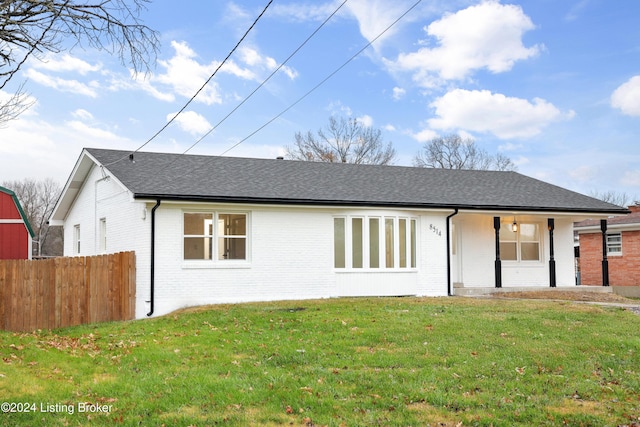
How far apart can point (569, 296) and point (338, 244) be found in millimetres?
7358

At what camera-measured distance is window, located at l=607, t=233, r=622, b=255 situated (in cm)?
2678

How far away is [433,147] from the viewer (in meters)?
55.4

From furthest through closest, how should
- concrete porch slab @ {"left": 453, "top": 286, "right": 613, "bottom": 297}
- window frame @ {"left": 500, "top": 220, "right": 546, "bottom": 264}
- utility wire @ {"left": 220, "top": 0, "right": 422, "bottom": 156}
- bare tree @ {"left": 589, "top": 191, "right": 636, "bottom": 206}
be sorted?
1. bare tree @ {"left": 589, "top": 191, "right": 636, "bottom": 206}
2. window frame @ {"left": 500, "top": 220, "right": 546, "bottom": 264}
3. concrete porch slab @ {"left": 453, "top": 286, "right": 613, "bottom": 297}
4. utility wire @ {"left": 220, "top": 0, "right": 422, "bottom": 156}

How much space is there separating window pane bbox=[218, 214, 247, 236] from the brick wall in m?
18.5

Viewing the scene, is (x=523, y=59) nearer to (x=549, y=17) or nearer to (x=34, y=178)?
(x=549, y=17)

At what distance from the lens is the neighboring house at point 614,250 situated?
2598cm

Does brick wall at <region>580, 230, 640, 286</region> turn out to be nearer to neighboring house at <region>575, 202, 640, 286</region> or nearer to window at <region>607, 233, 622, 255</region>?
neighboring house at <region>575, 202, 640, 286</region>

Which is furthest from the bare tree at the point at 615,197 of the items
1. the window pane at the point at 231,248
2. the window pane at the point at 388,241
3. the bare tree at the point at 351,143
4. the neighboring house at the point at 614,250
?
the window pane at the point at 231,248

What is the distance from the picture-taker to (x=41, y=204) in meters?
66.2

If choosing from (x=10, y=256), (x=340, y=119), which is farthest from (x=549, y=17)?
(x=340, y=119)

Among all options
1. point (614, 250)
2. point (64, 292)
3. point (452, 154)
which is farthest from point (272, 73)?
point (452, 154)

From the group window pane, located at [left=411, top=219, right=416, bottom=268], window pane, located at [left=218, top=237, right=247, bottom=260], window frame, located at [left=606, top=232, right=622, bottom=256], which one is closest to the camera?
window pane, located at [left=218, top=237, right=247, bottom=260]

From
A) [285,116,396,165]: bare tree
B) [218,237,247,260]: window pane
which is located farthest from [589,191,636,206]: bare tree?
[218,237,247,260]: window pane

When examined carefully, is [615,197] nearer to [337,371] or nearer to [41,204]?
[41,204]
